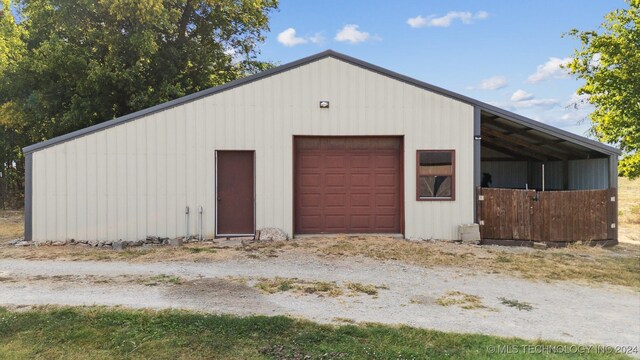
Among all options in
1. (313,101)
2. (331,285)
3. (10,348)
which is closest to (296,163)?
(313,101)

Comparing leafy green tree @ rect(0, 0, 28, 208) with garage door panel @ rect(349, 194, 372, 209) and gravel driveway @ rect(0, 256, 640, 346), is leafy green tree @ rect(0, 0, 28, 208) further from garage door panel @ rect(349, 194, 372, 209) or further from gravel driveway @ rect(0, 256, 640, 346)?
garage door panel @ rect(349, 194, 372, 209)

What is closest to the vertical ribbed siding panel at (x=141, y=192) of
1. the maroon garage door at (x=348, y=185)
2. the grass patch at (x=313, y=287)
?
the maroon garage door at (x=348, y=185)

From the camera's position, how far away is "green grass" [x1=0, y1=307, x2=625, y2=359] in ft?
14.0

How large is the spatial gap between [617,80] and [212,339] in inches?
736

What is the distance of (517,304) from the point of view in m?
6.00

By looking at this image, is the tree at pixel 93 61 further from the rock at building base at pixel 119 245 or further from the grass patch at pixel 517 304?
the grass patch at pixel 517 304

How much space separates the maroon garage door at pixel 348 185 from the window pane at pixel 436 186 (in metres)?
0.63

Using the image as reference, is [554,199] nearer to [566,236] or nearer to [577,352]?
[566,236]

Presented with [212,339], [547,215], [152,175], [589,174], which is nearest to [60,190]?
[152,175]

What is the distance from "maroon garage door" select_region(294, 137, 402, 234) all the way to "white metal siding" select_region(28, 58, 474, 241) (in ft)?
1.29

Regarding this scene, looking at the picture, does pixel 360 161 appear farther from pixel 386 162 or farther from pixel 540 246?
pixel 540 246

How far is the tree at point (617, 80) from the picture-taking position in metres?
16.4

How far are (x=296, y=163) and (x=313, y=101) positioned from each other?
167 centimetres

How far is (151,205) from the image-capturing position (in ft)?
35.4
